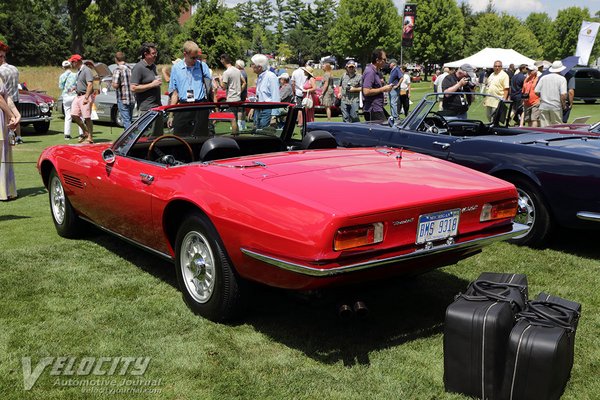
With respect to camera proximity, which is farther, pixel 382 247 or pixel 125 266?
pixel 125 266

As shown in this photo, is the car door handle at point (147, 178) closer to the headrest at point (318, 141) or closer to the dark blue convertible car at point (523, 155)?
the headrest at point (318, 141)

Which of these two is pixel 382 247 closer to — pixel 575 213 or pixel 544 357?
pixel 544 357

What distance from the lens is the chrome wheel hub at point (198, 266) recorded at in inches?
151

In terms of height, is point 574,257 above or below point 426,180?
below

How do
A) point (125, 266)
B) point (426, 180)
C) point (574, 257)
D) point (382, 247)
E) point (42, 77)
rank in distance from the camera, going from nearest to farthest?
point (382, 247) → point (426, 180) → point (125, 266) → point (574, 257) → point (42, 77)

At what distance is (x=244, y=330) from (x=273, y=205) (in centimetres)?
91

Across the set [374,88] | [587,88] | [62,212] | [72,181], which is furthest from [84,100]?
[587,88]

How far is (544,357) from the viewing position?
275 cm

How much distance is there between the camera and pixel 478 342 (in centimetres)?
292

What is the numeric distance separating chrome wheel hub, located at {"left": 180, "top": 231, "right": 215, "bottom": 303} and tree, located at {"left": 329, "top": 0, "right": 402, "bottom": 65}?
7100 centimetres

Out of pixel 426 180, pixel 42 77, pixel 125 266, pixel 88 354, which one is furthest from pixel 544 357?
pixel 42 77

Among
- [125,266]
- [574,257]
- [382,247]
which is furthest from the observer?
[574,257]

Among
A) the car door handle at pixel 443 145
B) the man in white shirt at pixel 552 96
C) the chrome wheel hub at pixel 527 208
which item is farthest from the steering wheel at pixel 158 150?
the man in white shirt at pixel 552 96

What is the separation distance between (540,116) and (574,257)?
24.1ft
